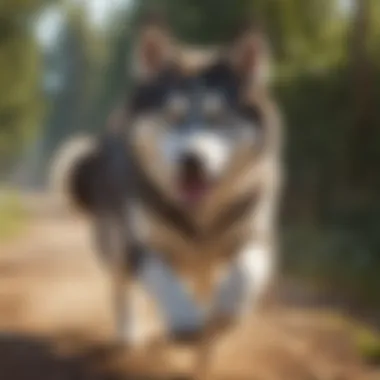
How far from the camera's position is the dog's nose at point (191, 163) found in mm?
762

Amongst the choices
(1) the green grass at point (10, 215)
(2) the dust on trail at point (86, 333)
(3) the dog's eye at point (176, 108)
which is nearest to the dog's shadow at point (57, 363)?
(2) the dust on trail at point (86, 333)

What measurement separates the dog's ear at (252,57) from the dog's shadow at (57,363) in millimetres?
330

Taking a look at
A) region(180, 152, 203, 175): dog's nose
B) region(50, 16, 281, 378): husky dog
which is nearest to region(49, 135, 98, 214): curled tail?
region(50, 16, 281, 378): husky dog

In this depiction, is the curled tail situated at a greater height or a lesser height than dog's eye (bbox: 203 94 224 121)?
lesser

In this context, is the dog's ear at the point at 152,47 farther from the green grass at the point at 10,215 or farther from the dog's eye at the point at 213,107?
the green grass at the point at 10,215

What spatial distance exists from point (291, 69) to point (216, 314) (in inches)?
11.2

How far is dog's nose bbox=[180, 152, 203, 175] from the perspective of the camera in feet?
2.50

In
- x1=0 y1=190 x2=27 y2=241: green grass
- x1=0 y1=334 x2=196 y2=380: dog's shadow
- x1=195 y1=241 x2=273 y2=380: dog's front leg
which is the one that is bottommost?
x1=0 y1=334 x2=196 y2=380: dog's shadow

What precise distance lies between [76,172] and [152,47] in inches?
6.3

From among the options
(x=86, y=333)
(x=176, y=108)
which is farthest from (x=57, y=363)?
(x=176, y=108)

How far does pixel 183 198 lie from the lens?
0.81 meters

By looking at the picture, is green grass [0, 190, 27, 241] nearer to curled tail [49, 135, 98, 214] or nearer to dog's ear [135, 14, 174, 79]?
curled tail [49, 135, 98, 214]

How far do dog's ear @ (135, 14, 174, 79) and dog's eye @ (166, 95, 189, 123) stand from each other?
4 cm

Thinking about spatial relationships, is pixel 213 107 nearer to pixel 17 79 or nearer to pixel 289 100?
pixel 289 100
